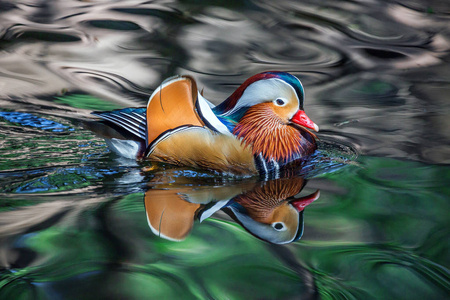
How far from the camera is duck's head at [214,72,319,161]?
347 cm

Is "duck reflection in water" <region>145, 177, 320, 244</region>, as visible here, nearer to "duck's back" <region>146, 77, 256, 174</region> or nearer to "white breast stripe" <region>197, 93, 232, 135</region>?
"duck's back" <region>146, 77, 256, 174</region>

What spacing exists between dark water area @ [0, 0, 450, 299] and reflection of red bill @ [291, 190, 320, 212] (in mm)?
46

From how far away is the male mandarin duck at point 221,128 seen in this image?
3320mm

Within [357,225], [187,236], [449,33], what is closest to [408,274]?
[357,225]

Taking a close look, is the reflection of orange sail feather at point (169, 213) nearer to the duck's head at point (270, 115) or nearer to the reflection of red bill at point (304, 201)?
the reflection of red bill at point (304, 201)

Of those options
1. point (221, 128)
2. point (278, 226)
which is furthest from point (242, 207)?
point (221, 128)

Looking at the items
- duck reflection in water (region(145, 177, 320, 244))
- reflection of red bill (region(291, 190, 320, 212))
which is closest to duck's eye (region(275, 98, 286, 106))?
duck reflection in water (region(145, 177, 320, 244))

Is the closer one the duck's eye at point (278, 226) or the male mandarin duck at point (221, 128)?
the duck's eye at point (278, 226)

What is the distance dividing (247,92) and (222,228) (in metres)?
1.21

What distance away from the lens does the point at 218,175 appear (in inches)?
131

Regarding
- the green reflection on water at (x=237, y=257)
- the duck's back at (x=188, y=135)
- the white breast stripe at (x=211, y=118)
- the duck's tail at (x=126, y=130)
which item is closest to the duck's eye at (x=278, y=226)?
the green reflection on water at (x=237, y=257)

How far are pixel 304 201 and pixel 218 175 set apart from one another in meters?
0.61

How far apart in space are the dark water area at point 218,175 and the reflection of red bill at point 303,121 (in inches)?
10.2

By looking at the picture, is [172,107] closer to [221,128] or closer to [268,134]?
[221,128]
